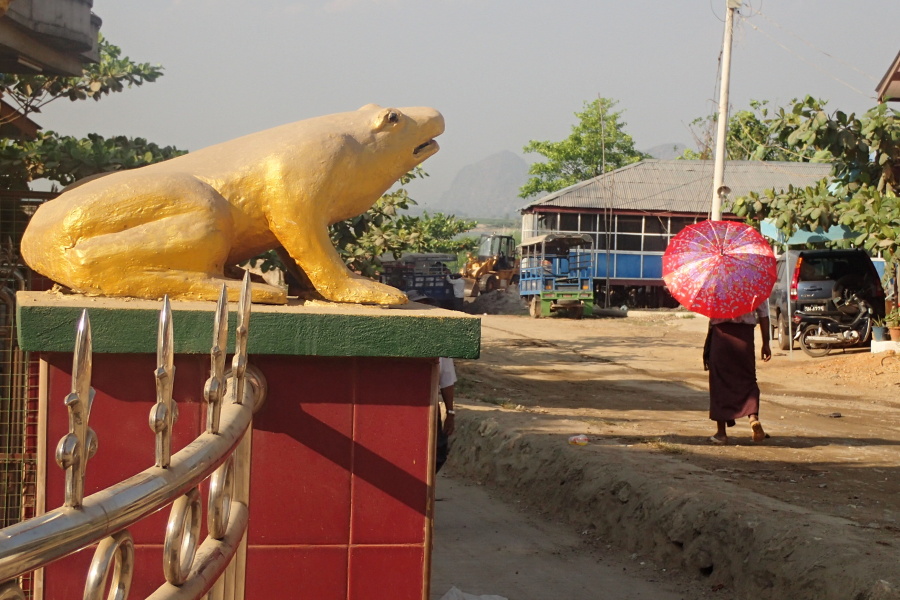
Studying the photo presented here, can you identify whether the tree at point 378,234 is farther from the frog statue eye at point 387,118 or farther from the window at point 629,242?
the window at point 629,242

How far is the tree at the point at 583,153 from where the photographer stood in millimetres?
40181

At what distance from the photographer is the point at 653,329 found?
1998 cm

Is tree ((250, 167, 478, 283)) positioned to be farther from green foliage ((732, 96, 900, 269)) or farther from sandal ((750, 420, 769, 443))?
green foliage ((732, 96, 900, 269))

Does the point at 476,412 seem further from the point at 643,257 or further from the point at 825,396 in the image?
the point at 643,257

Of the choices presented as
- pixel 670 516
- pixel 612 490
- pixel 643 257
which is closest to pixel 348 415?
pixel 670 516

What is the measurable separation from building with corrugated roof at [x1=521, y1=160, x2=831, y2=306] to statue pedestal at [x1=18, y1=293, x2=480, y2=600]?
964 inches

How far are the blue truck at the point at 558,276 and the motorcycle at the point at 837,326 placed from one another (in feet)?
28.3

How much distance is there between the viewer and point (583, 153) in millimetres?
40531

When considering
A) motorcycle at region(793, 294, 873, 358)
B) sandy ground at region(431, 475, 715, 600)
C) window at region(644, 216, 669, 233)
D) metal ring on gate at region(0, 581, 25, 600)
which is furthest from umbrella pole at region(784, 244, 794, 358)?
metal ring on gate at region(0, 581, 25, 600)

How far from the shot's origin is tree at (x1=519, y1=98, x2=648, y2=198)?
40.2 m

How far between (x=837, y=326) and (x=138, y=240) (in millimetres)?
13679

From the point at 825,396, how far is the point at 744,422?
3071mm

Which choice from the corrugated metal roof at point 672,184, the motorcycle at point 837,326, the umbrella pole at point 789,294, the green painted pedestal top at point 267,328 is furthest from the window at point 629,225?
the green painted pedestal top at point 267,328

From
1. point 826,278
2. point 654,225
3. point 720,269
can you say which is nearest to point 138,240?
point 720,269
